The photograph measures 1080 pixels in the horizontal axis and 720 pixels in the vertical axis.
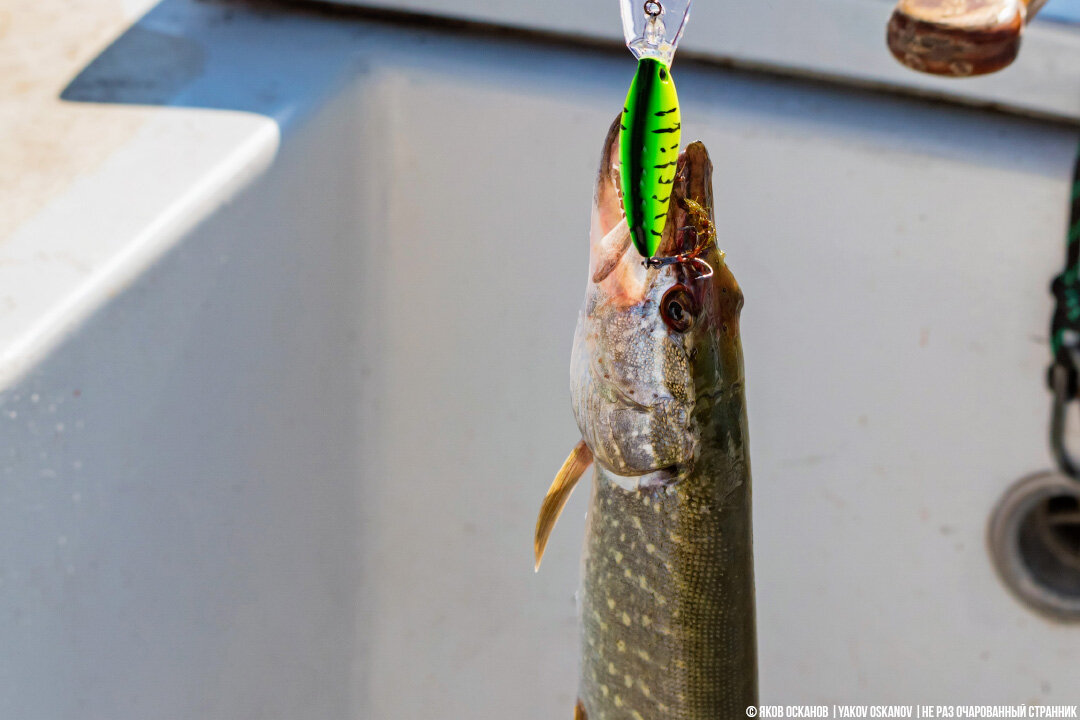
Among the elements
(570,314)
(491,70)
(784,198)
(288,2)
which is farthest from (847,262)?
(288,2)

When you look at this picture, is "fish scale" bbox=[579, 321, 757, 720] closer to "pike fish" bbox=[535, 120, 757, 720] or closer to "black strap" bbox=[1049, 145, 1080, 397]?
"pike fish" bbox=[535, 120, 757, 720]

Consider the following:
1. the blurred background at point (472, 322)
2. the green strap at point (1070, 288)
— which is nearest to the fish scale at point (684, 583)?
the blurred background at point (472, 322)

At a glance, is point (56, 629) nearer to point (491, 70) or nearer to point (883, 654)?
point (491, 70)

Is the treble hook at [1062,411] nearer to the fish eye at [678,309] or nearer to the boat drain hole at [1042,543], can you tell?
the boat drain hole at [1042,543]

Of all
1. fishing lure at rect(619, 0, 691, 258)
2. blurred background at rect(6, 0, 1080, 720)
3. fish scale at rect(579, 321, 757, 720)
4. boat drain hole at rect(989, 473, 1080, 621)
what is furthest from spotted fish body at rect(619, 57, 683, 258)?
boat drain hole at rect(989, 473, 1080, 621)

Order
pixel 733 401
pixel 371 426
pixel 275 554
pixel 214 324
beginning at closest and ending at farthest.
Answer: pixel 733 401, pixel 214 324, pixel 275 554, pixel 371 426

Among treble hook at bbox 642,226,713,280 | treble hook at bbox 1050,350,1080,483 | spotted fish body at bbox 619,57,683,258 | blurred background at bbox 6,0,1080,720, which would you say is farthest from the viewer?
treble hook at bbox 1050,350,1080,483

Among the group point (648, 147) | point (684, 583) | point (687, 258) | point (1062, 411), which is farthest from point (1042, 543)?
point (648, 147)

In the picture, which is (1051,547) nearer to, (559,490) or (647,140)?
(559,490)
